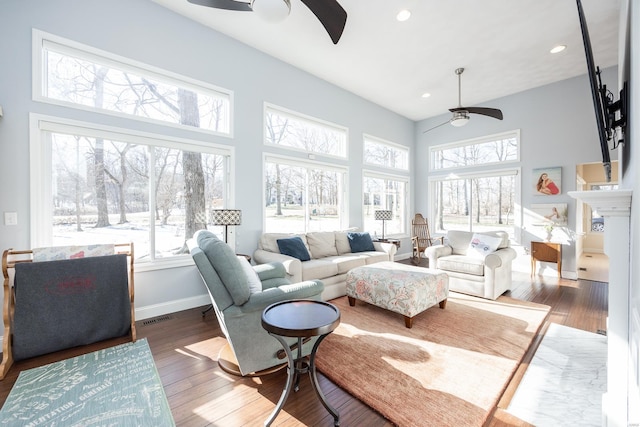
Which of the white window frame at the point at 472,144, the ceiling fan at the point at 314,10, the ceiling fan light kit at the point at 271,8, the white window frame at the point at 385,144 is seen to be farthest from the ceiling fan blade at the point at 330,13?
the white window frame at the point at 472,144

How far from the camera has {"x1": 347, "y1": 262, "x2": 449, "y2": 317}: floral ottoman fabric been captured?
2895mm

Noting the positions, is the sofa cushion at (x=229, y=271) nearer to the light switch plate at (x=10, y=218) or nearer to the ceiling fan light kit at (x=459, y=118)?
the light switch plate at (x=10, y=218)

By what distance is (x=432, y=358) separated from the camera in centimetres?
229

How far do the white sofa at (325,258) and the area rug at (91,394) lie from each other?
1.70 metres

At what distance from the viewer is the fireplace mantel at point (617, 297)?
1.39m

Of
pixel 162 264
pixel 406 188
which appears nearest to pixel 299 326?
pixel 162 264

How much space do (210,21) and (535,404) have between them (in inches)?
200

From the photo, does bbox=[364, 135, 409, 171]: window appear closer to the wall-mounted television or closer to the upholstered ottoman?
the upholstered ottoman

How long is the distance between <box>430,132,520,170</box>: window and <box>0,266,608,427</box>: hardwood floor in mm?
3773

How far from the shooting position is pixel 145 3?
3.12 m

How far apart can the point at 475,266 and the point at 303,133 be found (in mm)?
3570

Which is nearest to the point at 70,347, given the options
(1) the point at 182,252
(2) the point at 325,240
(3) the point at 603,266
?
(1) the point at 182,252

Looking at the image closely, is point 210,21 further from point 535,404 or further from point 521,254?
point 521,254

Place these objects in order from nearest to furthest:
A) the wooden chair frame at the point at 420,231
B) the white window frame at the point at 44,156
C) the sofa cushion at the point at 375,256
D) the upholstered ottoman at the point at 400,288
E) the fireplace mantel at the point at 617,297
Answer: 1. the fireplace mantel at the point at 617,297
2. the white window frame at the point at 44,156
3. the upholstered ottoman at the point at 400,288
4. the sofa cushion at the point at 375,256
5. the wooden chair frame at the point at 420,231
